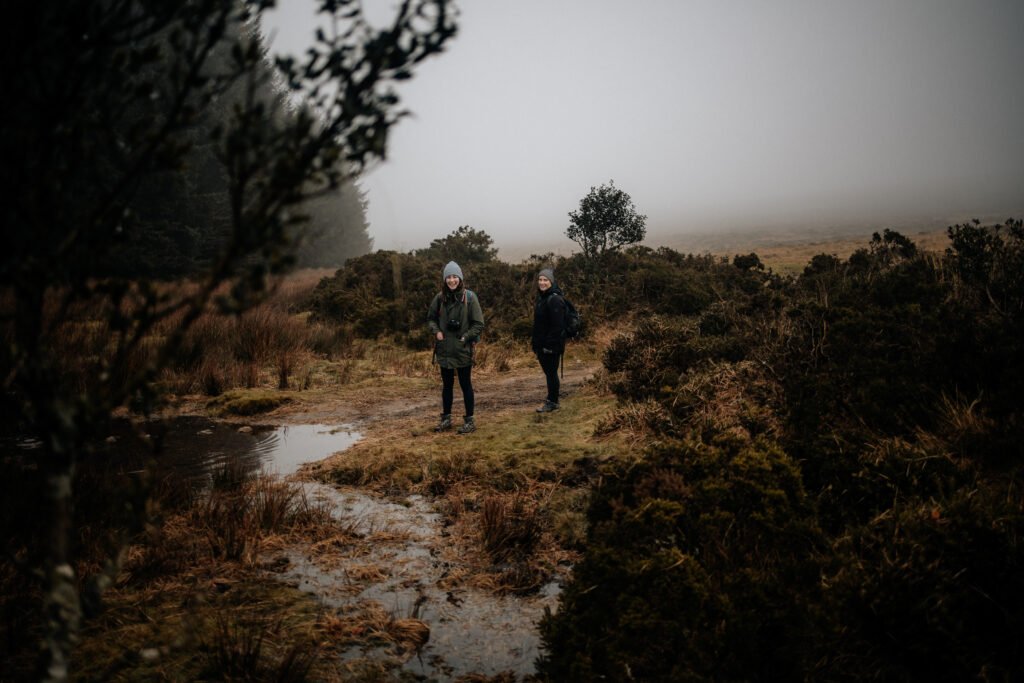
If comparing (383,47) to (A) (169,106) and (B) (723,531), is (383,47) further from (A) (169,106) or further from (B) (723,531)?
(B) (723,531)

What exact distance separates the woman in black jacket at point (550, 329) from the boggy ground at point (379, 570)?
3.44ft

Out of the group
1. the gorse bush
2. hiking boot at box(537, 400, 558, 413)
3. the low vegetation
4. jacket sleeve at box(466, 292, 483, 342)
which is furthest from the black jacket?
the gorse bush

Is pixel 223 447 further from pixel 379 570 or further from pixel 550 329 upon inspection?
pixel 550 329

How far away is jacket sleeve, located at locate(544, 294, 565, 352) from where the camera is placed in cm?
803

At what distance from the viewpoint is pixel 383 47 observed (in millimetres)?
1807

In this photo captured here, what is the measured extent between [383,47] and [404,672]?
2816mm

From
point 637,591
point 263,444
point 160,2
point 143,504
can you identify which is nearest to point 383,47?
point 160,2

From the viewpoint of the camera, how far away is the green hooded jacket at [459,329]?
23.6 ft

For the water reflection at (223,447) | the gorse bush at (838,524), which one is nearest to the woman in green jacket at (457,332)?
the water reflection at (223,447)

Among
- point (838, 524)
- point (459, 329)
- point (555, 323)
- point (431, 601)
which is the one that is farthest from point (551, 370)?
point (838, 524)

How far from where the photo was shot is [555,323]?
26.4 ft

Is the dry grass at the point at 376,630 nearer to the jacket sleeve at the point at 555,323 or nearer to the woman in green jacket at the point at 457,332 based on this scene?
the woman in green jacket at the point at 457,332

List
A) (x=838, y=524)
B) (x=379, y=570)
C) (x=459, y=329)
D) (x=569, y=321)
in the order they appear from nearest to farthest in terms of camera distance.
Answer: (x=838, y=524)
(x=379, y=570)
(x=459, y=329)
(x=569, y=321)

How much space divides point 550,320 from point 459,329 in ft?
4.86
